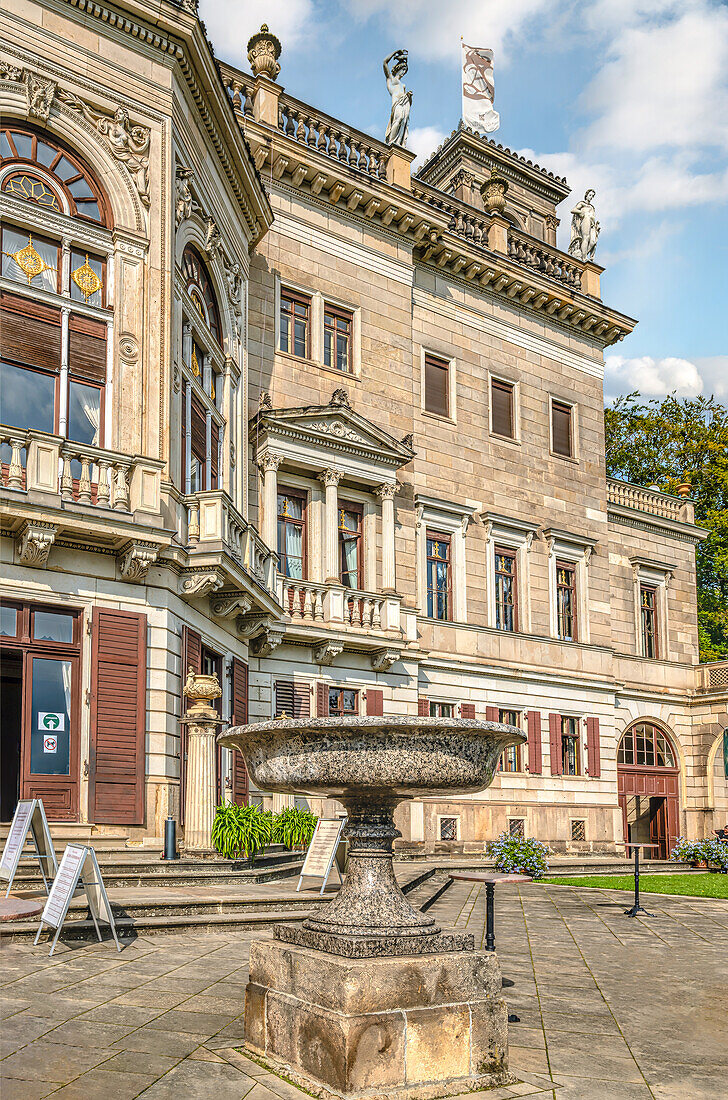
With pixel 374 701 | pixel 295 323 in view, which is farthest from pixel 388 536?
pixel 295 323

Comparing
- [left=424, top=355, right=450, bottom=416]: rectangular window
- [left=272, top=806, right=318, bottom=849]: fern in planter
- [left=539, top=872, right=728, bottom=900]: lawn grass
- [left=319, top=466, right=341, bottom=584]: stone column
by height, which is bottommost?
[left=539, top=872, right=728, bottom=900]: lawn grass

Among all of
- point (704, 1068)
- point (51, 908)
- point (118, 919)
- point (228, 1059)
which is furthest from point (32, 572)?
point (704, 1068)

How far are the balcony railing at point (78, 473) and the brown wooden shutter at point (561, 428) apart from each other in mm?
17059

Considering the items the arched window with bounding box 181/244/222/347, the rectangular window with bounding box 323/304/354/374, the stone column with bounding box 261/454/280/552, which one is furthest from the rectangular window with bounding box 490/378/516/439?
the arched window with bounding box 181/244/222/347

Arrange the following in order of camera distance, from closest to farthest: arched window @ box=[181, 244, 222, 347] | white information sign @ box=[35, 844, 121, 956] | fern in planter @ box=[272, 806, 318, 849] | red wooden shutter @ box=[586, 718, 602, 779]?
white information sign @ box=[35, 844, 121, 956] < arched window @ box=[181, 244, 222, 347] < fern in planter @ box=[272, 806, 318, 849] < red wooden shutter @ box=[586, 718, 602, 779]

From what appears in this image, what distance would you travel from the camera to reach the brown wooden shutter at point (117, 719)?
45.2ft

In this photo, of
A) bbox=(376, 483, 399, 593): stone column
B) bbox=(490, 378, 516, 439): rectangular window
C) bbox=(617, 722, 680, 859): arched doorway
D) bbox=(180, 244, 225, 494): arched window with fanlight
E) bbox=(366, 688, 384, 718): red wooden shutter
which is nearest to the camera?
bbox=(180, 244, 225, 494): arched window with fanlight

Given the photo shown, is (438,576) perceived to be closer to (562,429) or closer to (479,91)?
(562,429)

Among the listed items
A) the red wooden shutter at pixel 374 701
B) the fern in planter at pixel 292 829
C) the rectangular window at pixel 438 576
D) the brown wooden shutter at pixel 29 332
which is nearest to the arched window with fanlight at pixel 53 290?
the brown wooden shutter at pixel 29 332

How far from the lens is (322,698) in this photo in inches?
853

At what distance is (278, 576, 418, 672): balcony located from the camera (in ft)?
68.7

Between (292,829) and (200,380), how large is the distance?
804 centimetres

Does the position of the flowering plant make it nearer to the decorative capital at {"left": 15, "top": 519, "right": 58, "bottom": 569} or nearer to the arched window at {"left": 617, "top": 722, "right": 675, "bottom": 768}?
the arched window at {"left": 617, "top": 722, "right": 675, "bottom": 768}

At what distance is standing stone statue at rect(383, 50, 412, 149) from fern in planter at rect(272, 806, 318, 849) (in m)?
16.5
